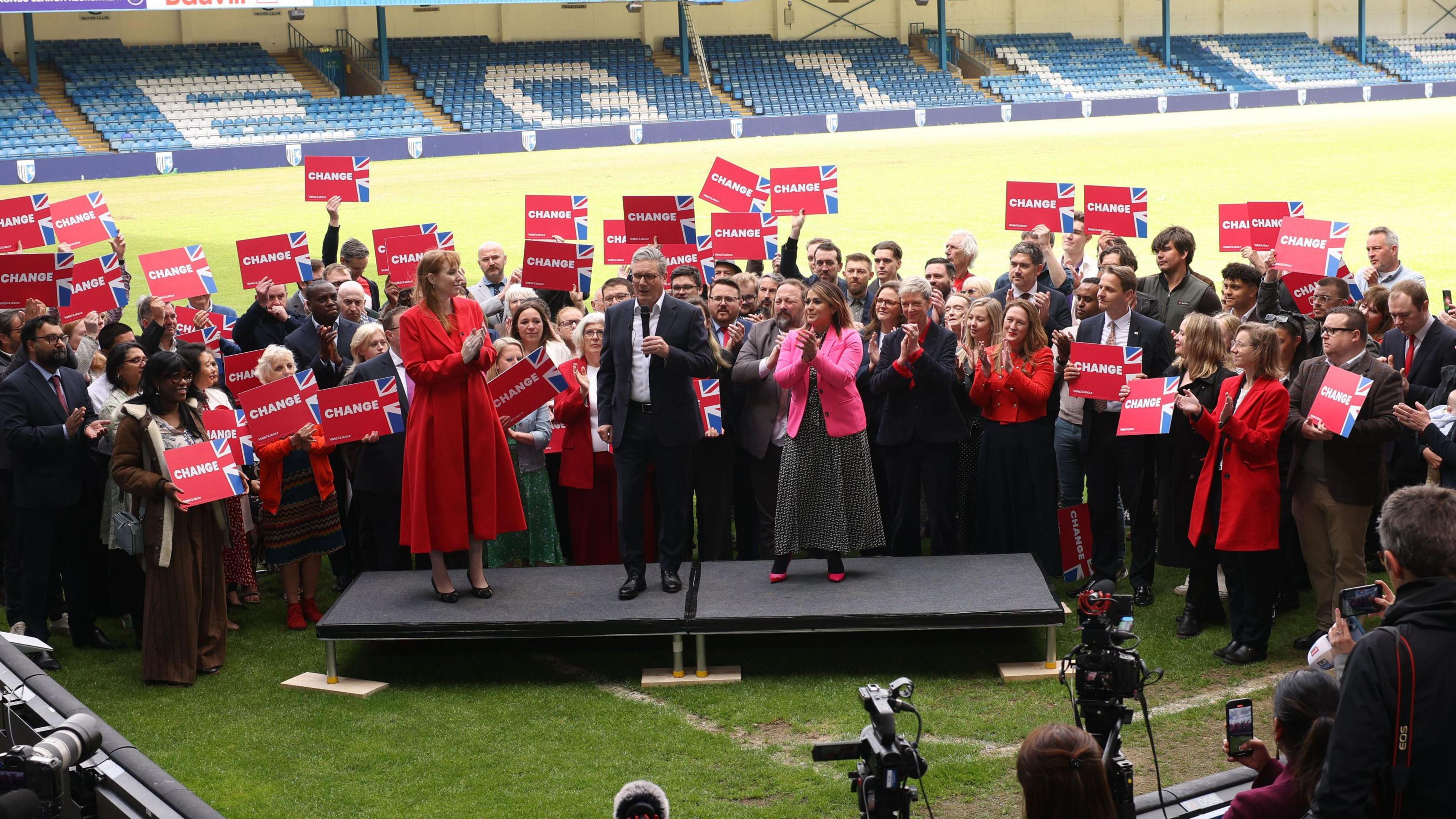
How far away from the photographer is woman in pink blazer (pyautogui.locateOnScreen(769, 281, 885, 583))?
273 inches

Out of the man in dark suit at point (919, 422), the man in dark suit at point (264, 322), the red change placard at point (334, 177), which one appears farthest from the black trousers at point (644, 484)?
the red change placard at point (334, 177)

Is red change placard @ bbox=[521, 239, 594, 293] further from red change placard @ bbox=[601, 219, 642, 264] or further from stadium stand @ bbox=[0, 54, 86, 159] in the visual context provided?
stadium stand @ bbox=[0, 54, 86, 159]

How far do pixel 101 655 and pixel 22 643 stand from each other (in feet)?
5.24

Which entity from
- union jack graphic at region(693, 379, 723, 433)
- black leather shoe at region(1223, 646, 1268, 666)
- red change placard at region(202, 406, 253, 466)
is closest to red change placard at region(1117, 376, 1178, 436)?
black leather shoe at region(1223, 646, 1268, 666)

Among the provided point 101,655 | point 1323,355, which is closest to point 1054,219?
point 1323,355

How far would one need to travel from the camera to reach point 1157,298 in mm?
8938

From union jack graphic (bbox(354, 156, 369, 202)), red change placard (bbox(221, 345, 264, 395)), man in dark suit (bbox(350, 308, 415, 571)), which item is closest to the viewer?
man in dark suit (bbox(350, 308, 415, 571))

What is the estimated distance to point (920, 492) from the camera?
26.2 ft

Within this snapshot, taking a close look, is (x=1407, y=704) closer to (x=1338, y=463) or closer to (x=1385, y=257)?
(x=1338, y=463)

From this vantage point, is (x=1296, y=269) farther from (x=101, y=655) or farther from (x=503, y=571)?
(x=101, y=655)

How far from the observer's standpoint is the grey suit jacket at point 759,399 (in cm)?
796

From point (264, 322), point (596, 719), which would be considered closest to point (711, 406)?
point (596, 719)

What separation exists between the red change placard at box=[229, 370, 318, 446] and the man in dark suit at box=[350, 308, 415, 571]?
0.38 m

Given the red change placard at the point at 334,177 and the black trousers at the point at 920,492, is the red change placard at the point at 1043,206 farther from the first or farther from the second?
the red change placard at the point at 334,177
